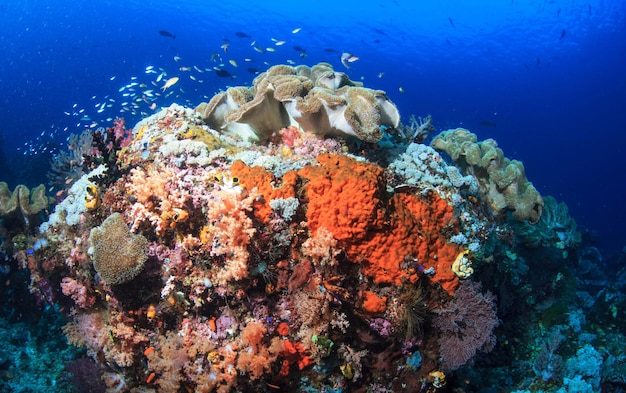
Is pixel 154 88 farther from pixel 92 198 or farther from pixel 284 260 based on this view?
pixel 284 260

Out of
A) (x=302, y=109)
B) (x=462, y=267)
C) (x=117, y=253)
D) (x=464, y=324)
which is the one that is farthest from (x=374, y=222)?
(x=117, y=253)

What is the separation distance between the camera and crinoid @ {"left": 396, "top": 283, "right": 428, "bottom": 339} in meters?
3.94

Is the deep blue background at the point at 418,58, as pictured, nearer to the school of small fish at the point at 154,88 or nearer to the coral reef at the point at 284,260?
the school of small fish at the point at 154,88

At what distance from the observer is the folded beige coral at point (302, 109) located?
473 centimetres

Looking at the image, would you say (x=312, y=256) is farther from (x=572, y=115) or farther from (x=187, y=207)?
(x=572, y=115)

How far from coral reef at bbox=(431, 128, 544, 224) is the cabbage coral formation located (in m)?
2.13

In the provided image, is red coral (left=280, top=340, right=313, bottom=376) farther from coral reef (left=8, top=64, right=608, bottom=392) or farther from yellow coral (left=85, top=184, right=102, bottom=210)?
yellow coral (left=85, top=184, right=102, bottom=210)

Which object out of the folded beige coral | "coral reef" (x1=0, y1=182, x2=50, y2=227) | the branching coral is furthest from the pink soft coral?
the branching coral

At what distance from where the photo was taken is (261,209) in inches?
156

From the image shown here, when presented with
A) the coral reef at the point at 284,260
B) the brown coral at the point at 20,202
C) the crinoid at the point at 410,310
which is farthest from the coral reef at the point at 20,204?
the crinoid at the point at 410,310

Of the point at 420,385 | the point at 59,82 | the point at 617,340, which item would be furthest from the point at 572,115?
Result: the point at 59,82

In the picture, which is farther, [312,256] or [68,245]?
[68,245]

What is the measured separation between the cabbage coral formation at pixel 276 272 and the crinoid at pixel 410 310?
Answer: 0.05ft

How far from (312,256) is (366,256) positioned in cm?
65
